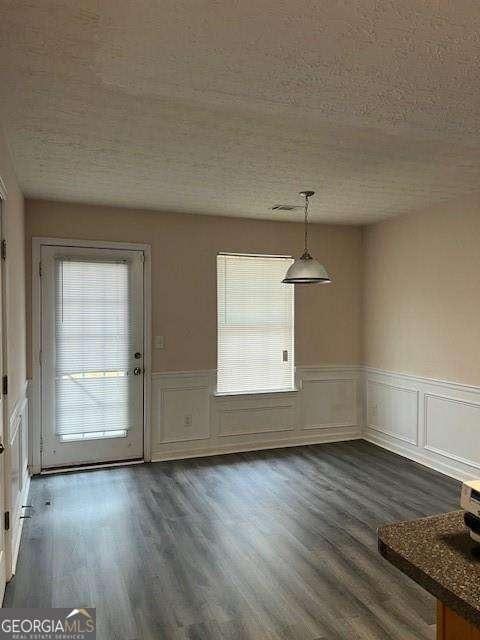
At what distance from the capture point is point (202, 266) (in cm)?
505

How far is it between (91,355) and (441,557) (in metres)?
3.97

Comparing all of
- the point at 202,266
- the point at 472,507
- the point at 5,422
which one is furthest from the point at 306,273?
the point at 472,507

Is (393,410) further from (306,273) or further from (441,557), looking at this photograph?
(441,557)

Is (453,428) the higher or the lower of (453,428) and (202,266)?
the lower

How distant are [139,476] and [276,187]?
290cm

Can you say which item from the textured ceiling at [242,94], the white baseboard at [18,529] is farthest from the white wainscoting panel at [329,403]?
the white baseboard at [18,529]

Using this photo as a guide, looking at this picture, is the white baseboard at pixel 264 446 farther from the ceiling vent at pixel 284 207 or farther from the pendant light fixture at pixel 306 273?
the ceiling vent at pixel 284 207

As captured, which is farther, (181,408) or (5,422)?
(181,408)

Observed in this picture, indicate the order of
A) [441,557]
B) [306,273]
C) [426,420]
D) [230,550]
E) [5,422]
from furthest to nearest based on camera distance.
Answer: [426,420] → [306,273] → [230,550] → [5,422] → [441,557]

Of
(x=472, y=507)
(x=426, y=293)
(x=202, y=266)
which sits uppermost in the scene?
(x=202, y=266)

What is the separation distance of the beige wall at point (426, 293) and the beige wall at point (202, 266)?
0.95ft

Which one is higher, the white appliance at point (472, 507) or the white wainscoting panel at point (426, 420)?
the white appliance at point (472, 507)

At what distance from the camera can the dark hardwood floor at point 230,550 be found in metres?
2.37

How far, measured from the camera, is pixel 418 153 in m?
3.08
